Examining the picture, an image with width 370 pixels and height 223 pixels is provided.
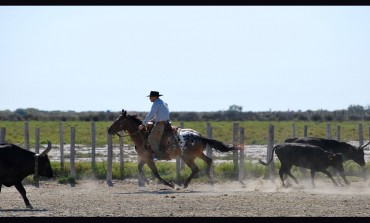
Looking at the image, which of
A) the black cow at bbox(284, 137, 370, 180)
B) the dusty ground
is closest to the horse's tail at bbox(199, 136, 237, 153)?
the dusty ground

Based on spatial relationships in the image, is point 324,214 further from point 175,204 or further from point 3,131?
point 3,131

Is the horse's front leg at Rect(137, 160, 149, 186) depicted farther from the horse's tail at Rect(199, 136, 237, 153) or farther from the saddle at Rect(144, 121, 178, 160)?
the horse's tail at Rect(199, 136, 237, 153)

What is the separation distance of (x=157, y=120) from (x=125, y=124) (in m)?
1.04

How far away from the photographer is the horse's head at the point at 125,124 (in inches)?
923

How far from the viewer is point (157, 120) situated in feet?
75.2

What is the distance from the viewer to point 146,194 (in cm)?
2108

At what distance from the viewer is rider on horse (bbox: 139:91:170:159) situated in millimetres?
22719

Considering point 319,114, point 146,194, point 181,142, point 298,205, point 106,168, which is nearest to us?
point 298,205

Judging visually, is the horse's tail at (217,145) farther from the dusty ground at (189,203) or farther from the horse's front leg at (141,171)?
the horse's front leg at (141,171)

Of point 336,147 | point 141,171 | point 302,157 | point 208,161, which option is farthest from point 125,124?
point 336,147

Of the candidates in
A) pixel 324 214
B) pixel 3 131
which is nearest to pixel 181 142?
pixel 3 131

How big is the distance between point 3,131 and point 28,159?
830 centimetres

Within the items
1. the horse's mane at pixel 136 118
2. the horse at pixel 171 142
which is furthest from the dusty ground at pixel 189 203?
the horse's mane at pixel 136 118

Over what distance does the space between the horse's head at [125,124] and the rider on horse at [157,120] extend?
517mm
